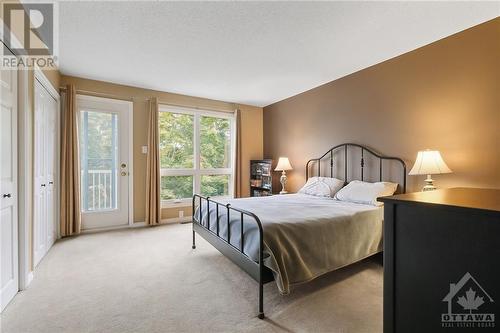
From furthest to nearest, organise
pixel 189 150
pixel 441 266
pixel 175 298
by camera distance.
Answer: pixel 189 150, pixel 175 298, pixel 441 266

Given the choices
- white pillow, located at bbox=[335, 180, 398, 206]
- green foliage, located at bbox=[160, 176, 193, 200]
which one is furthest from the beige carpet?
green foliage, located at bbox=[160, 176, 193, 200]

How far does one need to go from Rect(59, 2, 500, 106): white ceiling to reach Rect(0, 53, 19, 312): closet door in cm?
86

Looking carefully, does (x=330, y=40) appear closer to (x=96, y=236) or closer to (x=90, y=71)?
(x=90, y=71)

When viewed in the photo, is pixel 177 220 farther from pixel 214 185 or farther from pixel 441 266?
pixel 441 266

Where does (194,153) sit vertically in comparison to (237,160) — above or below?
above

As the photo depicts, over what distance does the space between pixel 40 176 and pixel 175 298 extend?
7.25 ft

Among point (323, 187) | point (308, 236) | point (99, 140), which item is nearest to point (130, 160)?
point (99, 140)

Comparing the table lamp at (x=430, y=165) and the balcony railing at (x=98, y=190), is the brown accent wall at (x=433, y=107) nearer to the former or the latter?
the table lamp at (x=430, y=165)

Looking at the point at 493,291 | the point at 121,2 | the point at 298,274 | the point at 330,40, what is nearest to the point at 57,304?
the point at 298,274

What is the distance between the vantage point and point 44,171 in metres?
3.04

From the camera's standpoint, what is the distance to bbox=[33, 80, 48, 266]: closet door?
2.70 m

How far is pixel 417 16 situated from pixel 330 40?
756 millimetres

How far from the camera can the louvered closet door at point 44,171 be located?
2722mm

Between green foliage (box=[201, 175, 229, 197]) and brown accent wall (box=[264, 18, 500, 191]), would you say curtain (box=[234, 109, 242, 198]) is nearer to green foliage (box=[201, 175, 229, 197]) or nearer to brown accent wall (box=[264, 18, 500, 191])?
green foliage (box=[201, 175, 229, 197])
